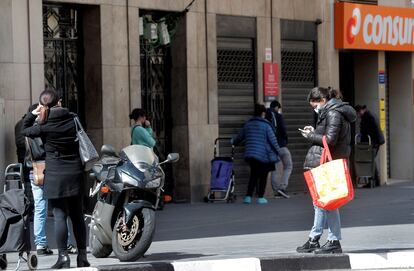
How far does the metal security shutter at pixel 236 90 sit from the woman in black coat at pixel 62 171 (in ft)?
36.1

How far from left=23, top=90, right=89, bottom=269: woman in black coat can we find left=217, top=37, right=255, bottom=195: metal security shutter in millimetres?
10990

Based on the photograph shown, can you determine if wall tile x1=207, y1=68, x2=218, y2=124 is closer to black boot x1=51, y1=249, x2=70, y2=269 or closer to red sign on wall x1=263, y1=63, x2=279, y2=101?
red sign on wall x1=263, y1=63, x2=279, y2=101

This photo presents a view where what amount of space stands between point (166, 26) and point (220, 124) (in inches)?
85.6

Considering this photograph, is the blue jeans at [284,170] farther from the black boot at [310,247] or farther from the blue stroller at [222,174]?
the black boot at [310,247]

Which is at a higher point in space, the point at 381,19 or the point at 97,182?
the point at 381,19

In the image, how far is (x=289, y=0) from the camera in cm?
2436

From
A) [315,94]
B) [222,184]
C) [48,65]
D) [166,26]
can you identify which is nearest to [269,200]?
[222,184]

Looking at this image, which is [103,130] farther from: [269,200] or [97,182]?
[97,182]

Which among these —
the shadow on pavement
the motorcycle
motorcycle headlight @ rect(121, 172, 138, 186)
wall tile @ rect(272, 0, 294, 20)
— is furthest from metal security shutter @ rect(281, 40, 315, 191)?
motorcycle headlight @ rect(121, 172, 138, 186)

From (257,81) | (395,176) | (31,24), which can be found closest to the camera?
(31,24)

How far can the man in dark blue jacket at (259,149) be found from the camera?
70.6 feet

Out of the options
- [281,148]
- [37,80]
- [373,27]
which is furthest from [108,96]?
[373,27]

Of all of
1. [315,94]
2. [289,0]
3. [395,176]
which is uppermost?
[289,0]

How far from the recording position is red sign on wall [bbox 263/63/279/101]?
23734mm
